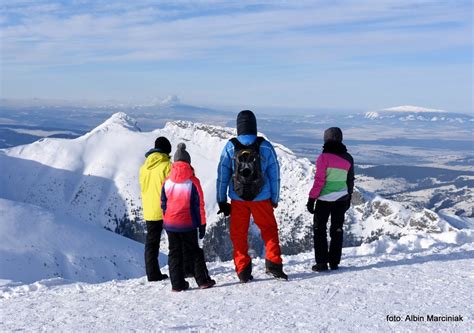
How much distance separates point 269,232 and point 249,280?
1.07 meters

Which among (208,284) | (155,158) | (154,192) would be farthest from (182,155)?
(208,284)

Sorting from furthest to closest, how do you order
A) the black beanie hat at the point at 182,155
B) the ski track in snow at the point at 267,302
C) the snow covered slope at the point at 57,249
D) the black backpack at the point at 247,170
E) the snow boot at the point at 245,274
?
the snow covered slope at the point at 57,249, the snow boot at the point at 245,274, the black beanie hat at the point at 182,155, the black backpack at the point at 247,170, the ski track in snow at the point at 267,302

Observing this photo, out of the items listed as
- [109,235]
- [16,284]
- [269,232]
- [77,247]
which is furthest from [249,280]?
[109,235]

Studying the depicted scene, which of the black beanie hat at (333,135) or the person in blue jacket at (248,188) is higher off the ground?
the black beanie hat at (333,135)

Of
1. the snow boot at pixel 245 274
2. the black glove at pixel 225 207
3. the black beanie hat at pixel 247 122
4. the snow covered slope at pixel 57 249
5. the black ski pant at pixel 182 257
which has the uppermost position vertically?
the black beanie hat at pixel 247 122

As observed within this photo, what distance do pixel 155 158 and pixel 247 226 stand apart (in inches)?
92.5

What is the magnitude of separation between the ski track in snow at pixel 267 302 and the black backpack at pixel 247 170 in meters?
1.75

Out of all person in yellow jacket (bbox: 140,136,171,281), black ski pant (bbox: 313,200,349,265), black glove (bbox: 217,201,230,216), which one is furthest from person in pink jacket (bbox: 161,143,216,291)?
black ski pant (bbox: 313,200,349,265)

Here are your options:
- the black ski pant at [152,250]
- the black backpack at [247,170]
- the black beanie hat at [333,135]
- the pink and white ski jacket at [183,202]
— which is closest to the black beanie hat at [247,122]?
the black backpack at [247,170]

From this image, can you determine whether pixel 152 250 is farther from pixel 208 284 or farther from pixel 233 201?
pixel 233 201

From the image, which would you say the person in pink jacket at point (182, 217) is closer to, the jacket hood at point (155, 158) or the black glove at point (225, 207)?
the black glove at point (225, 207)

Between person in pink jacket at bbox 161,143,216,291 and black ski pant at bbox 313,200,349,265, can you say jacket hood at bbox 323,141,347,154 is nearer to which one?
black ski pant at bbox 313,200,349,265

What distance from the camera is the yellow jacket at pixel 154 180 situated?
1026 centimetres

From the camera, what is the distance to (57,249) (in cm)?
7575
